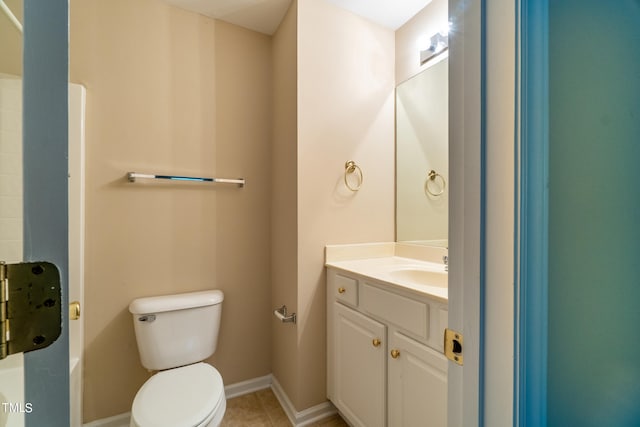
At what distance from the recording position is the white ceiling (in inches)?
63.4

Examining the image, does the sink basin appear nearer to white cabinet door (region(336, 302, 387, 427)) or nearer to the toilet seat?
white cabinet door (region(336, 302, 387, 427))

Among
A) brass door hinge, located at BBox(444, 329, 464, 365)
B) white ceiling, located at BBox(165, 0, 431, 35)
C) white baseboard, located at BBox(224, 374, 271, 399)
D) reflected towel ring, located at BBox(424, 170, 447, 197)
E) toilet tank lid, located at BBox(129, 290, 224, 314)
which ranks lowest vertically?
white baseboard, located at BBox(224, 374, 271, 399)

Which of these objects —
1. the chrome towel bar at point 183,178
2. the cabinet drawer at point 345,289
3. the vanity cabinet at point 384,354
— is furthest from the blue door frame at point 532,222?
the chrome towel bar at point 183,178

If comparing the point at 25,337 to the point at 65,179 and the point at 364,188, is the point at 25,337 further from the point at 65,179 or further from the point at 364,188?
the point at 364,188

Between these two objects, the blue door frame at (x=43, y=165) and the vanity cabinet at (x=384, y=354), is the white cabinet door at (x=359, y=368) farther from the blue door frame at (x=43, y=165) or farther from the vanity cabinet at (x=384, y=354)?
the blue door frame at (x=43, y=165)

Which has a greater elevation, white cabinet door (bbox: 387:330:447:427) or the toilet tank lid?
the toilet tank lid

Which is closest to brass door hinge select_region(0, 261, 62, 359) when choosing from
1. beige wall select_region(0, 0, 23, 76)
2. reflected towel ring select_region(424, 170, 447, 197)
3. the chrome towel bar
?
beige wall select_region(0, 0, 23, 76)

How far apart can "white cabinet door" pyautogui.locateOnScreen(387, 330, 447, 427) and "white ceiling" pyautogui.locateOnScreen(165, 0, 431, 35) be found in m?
1.77

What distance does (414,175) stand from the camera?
1788mm

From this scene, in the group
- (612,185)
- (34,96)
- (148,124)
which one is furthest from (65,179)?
(148,124)

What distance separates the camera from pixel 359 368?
134 centimetres

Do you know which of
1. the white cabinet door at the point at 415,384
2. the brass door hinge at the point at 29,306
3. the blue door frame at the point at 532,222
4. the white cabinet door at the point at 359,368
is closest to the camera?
the brass door hinge at the point at 29,306

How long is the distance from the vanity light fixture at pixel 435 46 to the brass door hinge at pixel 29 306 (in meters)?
1.86

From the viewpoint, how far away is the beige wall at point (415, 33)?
1580 millimetres
